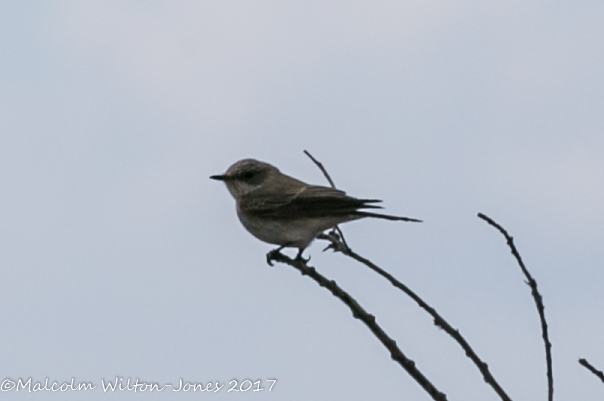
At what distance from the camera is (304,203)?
9.34 metres

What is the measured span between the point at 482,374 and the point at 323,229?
4.93m

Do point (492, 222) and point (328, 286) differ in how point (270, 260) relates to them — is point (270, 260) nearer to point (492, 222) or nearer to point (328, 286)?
point (328, 286)

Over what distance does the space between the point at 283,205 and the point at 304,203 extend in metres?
0.36

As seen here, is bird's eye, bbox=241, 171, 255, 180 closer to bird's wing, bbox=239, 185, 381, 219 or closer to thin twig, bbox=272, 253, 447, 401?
bird's wing, bbox=239, 185, 381, 219

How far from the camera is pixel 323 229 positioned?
8.95m

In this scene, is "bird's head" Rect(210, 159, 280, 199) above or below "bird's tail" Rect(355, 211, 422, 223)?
above

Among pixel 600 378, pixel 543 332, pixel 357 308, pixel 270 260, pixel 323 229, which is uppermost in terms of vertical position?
pixel 323 229

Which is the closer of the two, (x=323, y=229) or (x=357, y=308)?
(x=357, y=308)

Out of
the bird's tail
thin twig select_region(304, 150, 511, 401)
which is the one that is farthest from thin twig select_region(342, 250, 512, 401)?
the bird's tail

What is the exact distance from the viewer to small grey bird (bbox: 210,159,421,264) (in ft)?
28.4

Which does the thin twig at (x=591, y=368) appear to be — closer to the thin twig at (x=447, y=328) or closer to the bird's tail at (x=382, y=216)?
the thin twig at (x=447, y=328)

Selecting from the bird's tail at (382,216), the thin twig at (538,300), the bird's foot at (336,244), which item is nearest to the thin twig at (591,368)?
the thin twig at (538,300)

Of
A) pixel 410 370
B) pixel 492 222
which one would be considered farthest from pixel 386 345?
pixel 492 222

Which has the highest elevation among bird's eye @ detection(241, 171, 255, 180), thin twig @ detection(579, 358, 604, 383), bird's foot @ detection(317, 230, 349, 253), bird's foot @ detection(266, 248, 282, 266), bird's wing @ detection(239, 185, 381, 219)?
bird's eye @ detection(241, 171, 255, 180)
